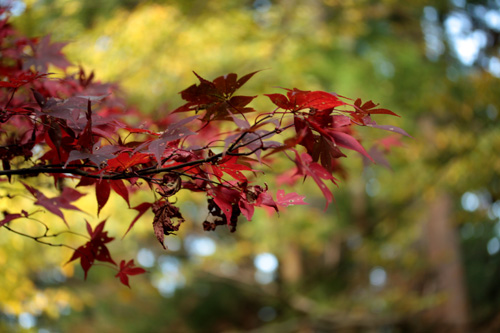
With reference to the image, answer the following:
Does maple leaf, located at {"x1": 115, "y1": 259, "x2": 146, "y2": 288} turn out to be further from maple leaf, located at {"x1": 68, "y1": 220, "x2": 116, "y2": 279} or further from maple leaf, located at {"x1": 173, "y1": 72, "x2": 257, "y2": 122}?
maple leaf, located at {"x1": 173, "y1": 72, "x2": 257, "y2": 122}

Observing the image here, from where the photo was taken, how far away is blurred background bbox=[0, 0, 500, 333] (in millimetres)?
2590

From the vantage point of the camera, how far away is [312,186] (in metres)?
3.99

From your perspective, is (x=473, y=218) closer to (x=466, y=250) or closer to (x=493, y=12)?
(x=493, y=12)

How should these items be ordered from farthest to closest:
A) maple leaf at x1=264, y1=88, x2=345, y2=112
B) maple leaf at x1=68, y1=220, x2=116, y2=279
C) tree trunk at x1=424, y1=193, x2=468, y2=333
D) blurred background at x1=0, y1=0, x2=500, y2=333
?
tree trunk at x1=424, y1=193, x2=468, y2=333
blurred background at x1=0, y1=0, x2=500, y2=333
maple leaf at x1=68, y1=220, x2=116, y2=279
maple leaf at x1=264, y1=88, x2=345, y2=112

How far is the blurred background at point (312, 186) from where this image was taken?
2.59 meters

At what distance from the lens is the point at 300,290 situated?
5027 mm

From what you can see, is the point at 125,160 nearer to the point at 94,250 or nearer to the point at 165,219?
the point at 165,219

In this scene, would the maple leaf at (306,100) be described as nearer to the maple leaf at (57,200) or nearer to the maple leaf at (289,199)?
the maple leaf at (289,199)

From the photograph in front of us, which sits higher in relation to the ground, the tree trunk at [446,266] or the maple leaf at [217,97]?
the tree trunk at [446,266]

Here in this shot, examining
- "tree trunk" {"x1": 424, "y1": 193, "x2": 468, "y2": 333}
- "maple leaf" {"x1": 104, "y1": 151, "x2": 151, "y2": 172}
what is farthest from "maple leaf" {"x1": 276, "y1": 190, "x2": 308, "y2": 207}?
"tree trunk" {"x1": 424, "y1": 193, "x2": 468, "y2": 333}

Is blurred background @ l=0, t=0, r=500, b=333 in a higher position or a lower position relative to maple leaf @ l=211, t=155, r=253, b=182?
higher

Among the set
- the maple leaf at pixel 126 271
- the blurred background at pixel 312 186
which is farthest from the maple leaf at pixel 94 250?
the blurred background at pixel 312 186

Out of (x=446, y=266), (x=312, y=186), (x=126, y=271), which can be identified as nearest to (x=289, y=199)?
(x=126, y=271)

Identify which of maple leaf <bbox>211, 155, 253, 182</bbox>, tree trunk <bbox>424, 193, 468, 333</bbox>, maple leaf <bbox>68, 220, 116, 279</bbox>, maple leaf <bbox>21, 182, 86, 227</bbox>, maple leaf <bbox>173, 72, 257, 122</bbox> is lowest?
maple leaf <bbox>68, 220, 116, 279</bbox>
